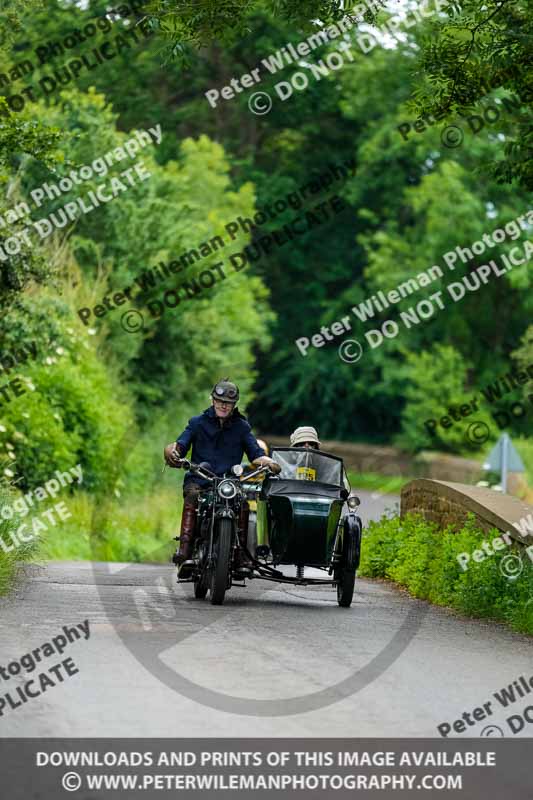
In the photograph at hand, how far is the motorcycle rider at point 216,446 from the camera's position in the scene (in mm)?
13547

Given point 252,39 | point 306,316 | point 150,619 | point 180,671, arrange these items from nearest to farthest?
point 180,671 < point 150,619 < point 252,39 < point 306,316

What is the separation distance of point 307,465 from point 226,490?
146 centimetres

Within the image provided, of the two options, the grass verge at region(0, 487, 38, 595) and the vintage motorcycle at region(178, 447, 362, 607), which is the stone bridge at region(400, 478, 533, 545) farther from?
the grass verge at region(0, 487, 38, 595)

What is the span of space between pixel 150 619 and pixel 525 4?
647cm

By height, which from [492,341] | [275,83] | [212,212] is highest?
[275,83]

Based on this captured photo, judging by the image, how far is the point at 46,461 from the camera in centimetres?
2412

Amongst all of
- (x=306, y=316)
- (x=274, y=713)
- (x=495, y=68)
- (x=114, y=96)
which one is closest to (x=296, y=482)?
(x=495, y=68)

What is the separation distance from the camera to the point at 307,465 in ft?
47.5

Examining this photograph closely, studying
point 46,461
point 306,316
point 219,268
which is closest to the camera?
point 46,461

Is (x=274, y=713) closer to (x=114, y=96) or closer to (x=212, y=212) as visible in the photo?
(x=212, y=212)
